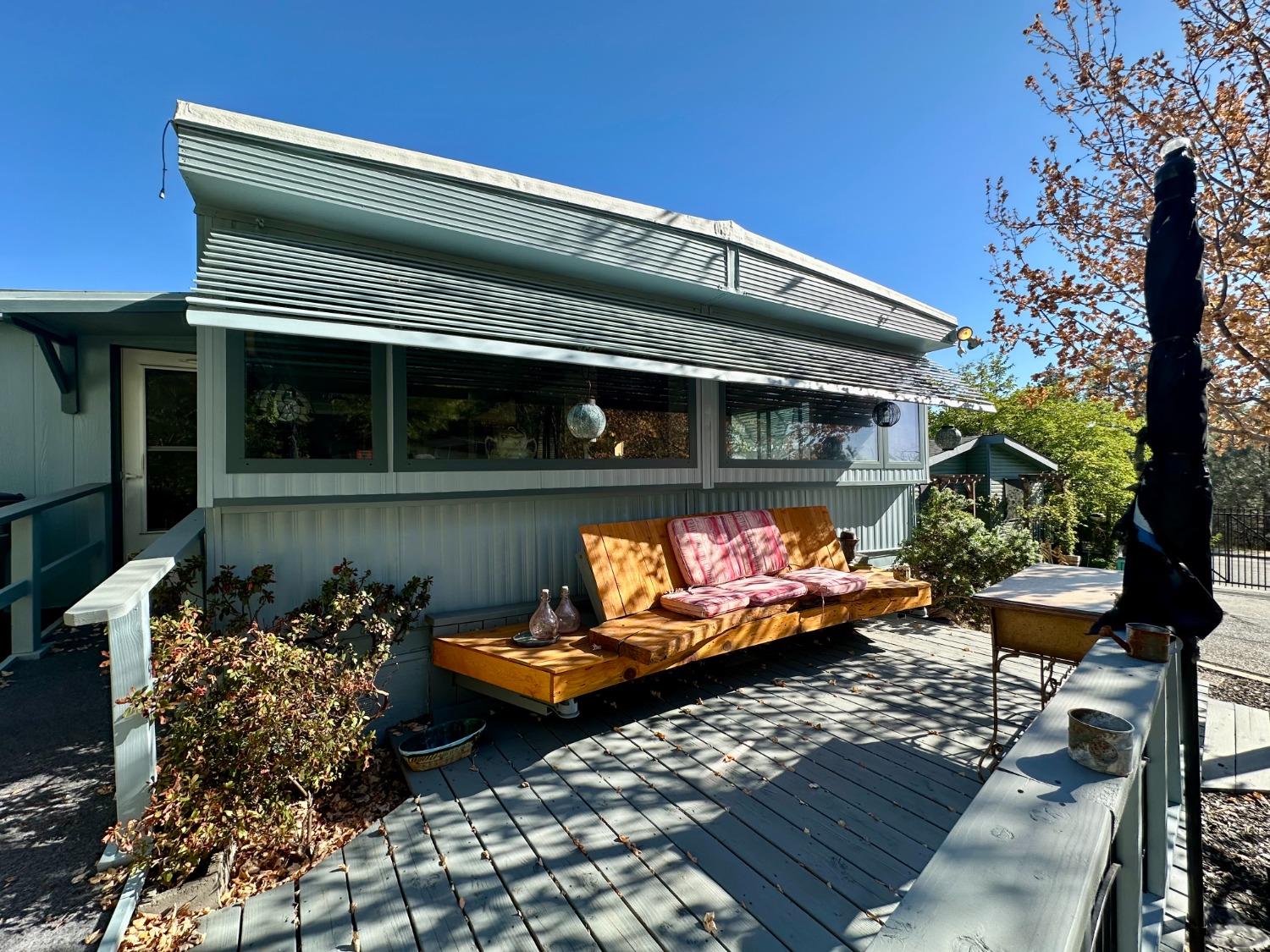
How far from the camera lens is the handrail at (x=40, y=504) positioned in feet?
12.3

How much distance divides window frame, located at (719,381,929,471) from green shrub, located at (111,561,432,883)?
148 inches

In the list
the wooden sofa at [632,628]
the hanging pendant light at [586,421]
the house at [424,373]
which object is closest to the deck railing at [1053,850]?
the wooden sofa at [632,628]

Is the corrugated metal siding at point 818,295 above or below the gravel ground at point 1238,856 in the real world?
above

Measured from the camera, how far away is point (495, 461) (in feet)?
13.9

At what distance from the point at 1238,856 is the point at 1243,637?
6360 mm

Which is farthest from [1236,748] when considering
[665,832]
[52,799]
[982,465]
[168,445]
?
[168,445]

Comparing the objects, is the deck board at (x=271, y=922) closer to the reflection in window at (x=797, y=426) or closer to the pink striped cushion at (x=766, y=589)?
the pink striped cushion at (x=766, y=589)

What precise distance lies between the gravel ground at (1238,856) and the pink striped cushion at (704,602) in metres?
2.62

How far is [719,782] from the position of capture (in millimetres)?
2973

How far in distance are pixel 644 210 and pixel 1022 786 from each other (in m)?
4.61

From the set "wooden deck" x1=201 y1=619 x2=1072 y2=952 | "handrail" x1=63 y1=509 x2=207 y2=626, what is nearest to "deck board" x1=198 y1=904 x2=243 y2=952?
"wooden deck" x1=201 y1=619 x2=1072 y2=952

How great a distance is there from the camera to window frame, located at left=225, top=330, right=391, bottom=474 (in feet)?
10.8

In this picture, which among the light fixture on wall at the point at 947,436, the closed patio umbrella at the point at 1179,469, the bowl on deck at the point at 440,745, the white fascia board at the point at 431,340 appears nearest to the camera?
the closed patio umbrella at the point at 1179,469

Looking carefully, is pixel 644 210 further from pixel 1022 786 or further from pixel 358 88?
pixel 1022 786
